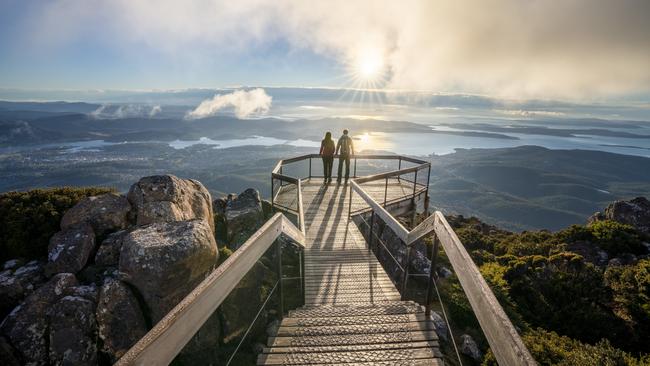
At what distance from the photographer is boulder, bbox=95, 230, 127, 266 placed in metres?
5.92

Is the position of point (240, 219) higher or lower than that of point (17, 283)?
lower

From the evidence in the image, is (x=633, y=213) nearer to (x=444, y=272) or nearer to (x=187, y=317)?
(x=444, y=272)

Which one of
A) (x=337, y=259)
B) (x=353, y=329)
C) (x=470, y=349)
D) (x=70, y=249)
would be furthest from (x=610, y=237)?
(x=70, y=249)

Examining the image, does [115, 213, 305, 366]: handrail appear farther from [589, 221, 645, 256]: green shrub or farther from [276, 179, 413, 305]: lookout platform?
[589, 221, 645, 256]: green shrub

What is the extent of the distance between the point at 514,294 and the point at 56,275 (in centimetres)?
993

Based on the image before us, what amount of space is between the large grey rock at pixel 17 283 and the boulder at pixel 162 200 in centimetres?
184

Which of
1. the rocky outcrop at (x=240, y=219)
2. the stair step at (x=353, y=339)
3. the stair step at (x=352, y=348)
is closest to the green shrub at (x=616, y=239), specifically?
the stair step at (x=353, y=339)

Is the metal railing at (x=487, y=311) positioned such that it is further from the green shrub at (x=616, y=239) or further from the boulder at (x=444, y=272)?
the green shrub at (x=616, y=239)

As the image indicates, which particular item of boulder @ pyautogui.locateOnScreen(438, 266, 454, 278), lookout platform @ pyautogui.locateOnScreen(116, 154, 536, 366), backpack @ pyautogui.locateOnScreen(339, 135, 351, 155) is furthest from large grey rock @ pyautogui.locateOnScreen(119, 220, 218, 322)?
backpack @ pyautogui.locateOnScreen(339, 135, 351, 155)

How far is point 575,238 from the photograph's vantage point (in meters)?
12.4

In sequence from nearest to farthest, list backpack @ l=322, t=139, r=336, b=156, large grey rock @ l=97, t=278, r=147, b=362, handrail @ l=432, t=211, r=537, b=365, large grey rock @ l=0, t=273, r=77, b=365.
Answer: handrail @ l=432, t=211, r=537, b=365 → large grey rock @ l=0, t=273, r=77, b=365 → large grey rock @ l=97, t=278, r=147, b=362 → backpack @ l=322, t=139, r=336, b=156

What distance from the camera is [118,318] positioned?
5.05 metres

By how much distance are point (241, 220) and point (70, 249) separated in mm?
4726

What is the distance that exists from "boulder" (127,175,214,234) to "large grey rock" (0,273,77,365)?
77.7 inches
